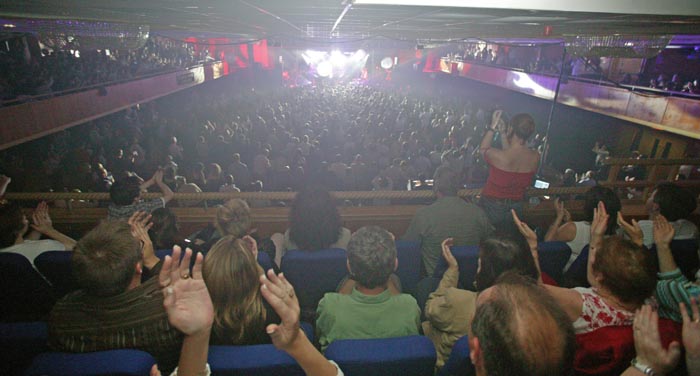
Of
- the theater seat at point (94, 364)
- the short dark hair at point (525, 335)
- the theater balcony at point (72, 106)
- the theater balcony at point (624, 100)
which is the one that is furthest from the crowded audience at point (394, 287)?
the theater balcony at point (624, 100)

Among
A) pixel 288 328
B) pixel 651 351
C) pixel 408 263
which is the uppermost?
pixel 288 328

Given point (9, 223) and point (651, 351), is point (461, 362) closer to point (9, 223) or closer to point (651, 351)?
point (651, 351)

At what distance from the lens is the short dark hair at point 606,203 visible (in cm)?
260

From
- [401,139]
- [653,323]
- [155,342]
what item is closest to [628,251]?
[653,323]

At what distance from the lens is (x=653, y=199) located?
267cm

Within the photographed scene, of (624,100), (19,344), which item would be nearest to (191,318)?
(19,344)

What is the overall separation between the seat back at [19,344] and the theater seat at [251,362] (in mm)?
846

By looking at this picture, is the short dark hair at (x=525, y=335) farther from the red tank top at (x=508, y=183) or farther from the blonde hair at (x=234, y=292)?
the red tank top at (x=508, y=183)

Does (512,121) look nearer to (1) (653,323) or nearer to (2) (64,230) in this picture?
(1) (653,323)

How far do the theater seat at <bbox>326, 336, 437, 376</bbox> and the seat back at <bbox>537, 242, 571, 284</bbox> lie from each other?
141 cm

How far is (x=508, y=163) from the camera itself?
2.88 metres

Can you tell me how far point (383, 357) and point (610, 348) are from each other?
0.98 metres

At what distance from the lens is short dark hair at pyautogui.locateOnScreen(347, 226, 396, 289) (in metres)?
1.84

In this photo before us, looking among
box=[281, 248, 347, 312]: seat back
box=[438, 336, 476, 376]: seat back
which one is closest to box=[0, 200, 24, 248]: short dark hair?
box=[281, 248, 347, 312]: seat back
